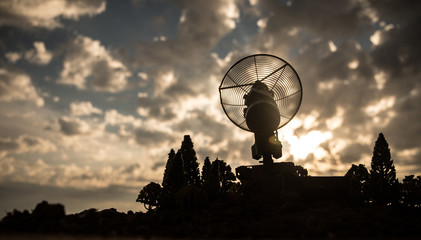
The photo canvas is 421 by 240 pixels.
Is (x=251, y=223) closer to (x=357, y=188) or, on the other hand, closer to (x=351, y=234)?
(x=351, y=234)

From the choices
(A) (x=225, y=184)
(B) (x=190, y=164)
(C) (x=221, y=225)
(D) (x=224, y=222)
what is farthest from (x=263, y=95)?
(A) (x=225, y=184)

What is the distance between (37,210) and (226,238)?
29.8 ft

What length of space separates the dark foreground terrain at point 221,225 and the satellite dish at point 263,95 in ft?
24.4

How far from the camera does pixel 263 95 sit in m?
20.4

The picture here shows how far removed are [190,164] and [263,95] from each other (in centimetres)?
1871

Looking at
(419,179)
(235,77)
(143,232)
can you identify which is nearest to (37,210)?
(143,232)

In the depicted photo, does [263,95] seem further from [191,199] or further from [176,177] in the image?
[176,177]

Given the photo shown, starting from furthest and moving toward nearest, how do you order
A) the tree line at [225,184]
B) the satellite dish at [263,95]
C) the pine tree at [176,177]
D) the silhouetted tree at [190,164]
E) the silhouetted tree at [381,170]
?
the silhouetted tree at [190,164] → the silhouetted tree at [381,170] → the pine tree at [176,177] → the satellite dish at [263,95] → the tree line at [225,184]

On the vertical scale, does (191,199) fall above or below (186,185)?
below

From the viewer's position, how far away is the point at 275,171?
68.3 ft

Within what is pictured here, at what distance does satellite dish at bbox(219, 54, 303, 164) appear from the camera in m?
20.2

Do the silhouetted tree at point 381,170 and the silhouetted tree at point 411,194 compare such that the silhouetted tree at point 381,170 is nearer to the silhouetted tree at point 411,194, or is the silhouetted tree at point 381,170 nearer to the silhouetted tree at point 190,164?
the silhouetted tree at point 411,194

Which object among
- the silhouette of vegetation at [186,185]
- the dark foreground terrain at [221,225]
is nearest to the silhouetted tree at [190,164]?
the silhouette of vegetation at [186,185]

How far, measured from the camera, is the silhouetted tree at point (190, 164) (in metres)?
35.9
